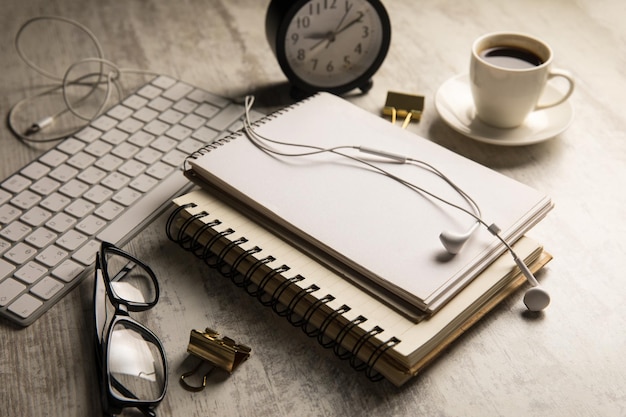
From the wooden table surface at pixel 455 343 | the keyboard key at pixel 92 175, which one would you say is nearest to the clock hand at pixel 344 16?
the wooden table surface at pixel 455 343

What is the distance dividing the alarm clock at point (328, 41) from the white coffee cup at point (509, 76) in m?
0.20

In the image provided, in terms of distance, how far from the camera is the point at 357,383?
2.54 feet

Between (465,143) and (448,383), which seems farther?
(465,143)

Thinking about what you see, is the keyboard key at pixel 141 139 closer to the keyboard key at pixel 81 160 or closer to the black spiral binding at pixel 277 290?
the keyboard key at pixel 81 160

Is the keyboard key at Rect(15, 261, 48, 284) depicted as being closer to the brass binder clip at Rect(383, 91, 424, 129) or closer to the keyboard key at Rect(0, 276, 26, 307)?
the keyboard key at Rect(0, 276, 26, 307)

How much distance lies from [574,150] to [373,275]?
1.64 ft

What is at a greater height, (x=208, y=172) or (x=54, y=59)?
(x=208, y=172)

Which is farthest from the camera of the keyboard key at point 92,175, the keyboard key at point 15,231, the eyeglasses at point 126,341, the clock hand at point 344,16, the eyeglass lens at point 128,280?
the clock hand at point 344,16

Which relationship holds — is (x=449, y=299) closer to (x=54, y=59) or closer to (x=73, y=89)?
(x=73, y=89)

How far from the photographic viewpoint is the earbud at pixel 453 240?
80cm

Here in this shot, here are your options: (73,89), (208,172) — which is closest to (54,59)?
(73,89)

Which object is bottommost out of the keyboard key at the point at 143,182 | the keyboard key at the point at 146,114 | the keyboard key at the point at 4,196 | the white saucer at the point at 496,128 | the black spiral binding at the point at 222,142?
the keyboard key at the point at 4,196

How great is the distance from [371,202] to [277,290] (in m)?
0.18

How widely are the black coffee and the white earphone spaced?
25cm
